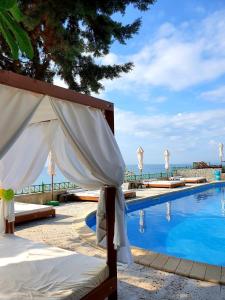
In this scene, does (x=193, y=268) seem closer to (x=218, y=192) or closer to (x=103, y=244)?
(x=103, y=244)

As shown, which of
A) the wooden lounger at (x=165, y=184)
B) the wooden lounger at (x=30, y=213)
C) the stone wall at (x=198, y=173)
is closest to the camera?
the wooden lounger at (x=30, y=213)

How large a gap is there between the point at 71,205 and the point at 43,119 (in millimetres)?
7017

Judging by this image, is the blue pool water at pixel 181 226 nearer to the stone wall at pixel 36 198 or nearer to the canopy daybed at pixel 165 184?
the canopy daybed at pixel 165 184

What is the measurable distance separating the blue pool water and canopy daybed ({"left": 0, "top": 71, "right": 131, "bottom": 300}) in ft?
12.6

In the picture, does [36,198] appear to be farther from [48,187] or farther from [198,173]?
[198,173]

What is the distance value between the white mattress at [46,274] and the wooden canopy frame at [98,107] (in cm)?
10

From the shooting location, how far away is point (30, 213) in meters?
7.95

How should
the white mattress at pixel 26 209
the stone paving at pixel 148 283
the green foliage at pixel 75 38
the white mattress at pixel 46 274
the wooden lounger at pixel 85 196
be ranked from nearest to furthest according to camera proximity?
the white mattress at pixel 46 274 → the stone paving at pixel 148 283 → the green foliage at pixel 75 38 → the white mattress at pixel 26 209 → the wooden lounger at pixel 85 196

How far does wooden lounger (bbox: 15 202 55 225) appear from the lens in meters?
7.64

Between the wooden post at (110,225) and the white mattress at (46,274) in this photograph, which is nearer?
the white mattress at (46,274)

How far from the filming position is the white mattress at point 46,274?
286cm

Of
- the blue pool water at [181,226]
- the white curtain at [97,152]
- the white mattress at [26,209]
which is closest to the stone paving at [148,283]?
the white curtain at [97,152]

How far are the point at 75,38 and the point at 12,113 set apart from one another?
13.2ft

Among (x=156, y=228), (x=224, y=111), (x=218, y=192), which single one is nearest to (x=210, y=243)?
(x=156, y=228)
